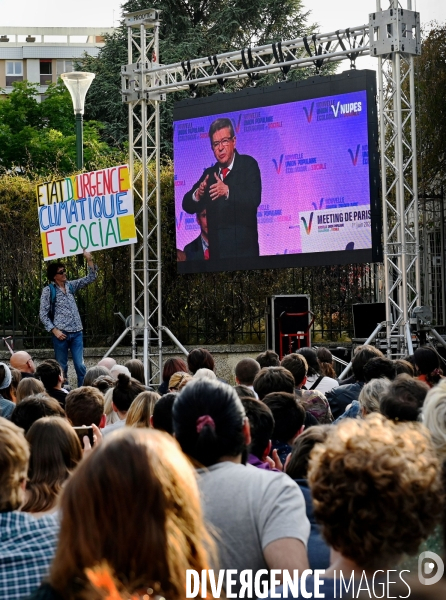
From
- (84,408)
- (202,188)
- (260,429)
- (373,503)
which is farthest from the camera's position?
(202,188)

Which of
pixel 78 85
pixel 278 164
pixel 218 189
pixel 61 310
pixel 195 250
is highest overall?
pixel 78 85

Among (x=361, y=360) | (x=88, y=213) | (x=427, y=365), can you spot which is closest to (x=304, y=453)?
(x=427, y=365)

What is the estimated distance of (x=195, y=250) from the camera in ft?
44.6

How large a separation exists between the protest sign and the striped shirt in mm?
10463

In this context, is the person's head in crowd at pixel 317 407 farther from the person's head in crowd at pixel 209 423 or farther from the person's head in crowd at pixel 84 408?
the person's head in crowd at pixel 209 423

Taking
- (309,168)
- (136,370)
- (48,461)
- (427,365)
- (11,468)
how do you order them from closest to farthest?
(11,468) → (48,461) → (427,365) → (136,370) → (309,168)

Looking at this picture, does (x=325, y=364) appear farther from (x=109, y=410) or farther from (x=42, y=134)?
(x=42, y=134)

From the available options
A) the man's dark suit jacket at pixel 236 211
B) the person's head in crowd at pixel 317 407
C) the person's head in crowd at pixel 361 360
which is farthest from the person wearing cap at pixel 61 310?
the person's head in crowd at pixel 317 407

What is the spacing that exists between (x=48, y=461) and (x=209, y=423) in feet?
2.56

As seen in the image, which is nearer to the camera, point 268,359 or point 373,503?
point 373,503

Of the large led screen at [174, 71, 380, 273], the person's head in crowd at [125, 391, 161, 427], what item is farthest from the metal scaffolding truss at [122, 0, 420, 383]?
the person's head in crowd at [125, 391, 161, 427]

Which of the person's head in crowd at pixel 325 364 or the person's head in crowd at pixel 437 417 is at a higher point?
the person's head in crowd at pixel 437 417

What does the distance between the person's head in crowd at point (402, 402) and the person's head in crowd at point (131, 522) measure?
2.45 meters

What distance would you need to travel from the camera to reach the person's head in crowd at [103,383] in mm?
7490
